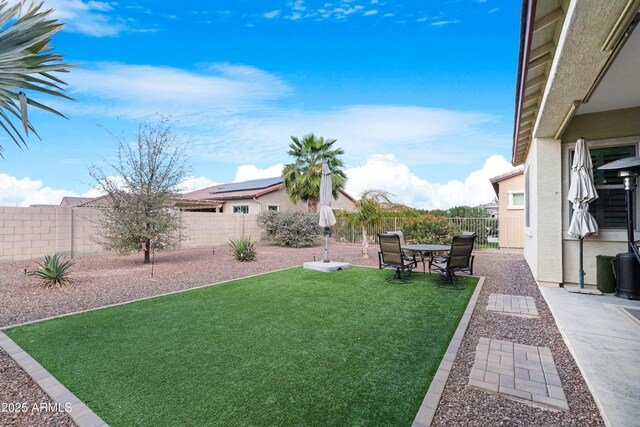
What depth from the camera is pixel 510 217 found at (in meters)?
15.8

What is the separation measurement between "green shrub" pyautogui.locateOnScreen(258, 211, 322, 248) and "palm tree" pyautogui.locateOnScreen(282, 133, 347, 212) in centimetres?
321

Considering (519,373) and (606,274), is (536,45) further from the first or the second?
(606,274)

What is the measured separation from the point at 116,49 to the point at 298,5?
7184 mm

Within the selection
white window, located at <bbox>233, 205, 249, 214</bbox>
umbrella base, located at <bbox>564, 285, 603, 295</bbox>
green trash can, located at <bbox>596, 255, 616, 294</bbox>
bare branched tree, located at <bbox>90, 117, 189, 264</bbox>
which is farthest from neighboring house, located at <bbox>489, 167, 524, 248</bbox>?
white window, located at <bbox>233, 205, 249, 214</bbox>

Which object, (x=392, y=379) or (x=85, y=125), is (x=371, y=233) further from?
(x=392, y=379)

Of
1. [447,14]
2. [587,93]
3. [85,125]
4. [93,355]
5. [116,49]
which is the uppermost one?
[447,14]

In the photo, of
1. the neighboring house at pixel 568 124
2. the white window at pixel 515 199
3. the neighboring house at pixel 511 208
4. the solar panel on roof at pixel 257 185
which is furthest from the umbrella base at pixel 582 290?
the solar panel on roof at pixel 257 185

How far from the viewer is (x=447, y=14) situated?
38.9 feet

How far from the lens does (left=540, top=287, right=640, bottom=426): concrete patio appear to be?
257cm

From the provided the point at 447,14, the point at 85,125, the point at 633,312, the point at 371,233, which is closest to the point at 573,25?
the point at 633,312

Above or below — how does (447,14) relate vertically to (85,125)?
above

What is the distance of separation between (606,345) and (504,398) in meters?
2.04

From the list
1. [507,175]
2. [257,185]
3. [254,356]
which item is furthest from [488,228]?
[257,185]

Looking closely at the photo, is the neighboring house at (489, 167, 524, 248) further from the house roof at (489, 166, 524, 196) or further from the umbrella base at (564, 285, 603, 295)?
the umbrella base at (564, 285, 603, 295)
